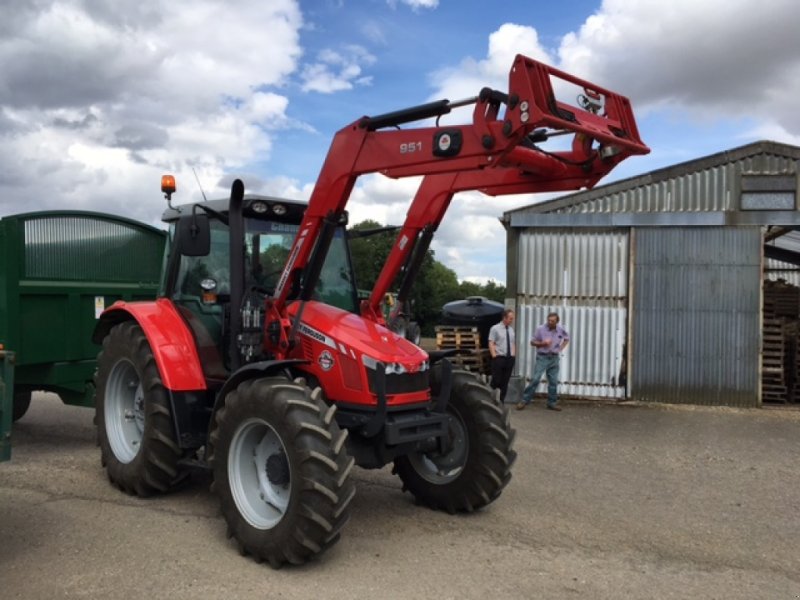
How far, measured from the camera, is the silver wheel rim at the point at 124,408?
618 cm

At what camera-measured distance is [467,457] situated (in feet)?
18.1

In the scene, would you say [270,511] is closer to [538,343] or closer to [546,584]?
[546,584]

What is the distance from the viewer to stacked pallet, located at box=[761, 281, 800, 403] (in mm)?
12398

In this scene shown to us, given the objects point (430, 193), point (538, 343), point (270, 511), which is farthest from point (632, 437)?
point (270, 511)

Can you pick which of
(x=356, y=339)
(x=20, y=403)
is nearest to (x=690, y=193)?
(x=356, y=339)

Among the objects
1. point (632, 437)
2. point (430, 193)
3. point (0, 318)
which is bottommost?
point (632, 437)

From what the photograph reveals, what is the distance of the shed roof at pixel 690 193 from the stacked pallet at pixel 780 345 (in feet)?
6.20

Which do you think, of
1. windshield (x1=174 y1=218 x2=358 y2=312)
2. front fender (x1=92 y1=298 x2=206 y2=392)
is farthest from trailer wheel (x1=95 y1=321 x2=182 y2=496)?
windshield (x1=174 y1=218 x2=358 y2=312)

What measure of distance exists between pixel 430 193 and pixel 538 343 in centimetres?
672

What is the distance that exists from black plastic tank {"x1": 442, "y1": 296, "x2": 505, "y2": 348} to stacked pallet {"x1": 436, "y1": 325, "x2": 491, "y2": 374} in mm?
2005

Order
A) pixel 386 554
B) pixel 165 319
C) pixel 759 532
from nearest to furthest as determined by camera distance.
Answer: pixel 386 554
pixel 759 532
pixel 165 319

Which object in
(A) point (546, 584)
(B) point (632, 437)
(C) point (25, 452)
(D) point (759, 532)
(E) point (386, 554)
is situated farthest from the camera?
(B) point (632, 437)

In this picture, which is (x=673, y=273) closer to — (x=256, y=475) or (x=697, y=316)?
(x=697, y=316)

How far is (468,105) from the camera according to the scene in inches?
178
